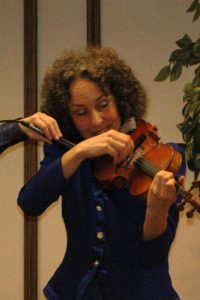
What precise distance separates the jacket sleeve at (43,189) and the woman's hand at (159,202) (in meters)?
0.21

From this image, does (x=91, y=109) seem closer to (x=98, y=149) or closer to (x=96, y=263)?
(x=98, y=149)

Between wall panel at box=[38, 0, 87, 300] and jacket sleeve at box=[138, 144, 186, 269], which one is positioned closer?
jacket sleeve at box=[138, 144, 186, 269]

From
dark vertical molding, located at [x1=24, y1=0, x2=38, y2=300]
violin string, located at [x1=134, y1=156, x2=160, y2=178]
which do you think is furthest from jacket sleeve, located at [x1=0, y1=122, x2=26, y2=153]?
dark vertical molding, located at [x1=24, y1=0, x2=38, y2=300]

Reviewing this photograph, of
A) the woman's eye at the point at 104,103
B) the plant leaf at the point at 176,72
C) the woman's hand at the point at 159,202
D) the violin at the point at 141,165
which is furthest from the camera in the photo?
the plant leaf at the point at 176,72

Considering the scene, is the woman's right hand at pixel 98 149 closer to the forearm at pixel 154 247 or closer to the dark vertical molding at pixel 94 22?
the forearm at pixel 154 247

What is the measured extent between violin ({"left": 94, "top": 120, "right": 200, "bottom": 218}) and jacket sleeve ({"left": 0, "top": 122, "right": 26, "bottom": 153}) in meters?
0.22

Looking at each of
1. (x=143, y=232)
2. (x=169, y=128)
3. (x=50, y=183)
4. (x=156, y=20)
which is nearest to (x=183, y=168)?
(x=143, y=232)

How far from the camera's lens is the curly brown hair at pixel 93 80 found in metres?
1.27

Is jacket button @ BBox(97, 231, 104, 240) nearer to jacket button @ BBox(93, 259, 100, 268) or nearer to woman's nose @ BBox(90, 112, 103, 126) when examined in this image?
jacket button @ BBox(93, 259, 100, 268)

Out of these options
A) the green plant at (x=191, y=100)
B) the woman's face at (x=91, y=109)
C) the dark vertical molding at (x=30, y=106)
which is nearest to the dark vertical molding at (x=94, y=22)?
the dark vertical molding at (x=30, y=106)

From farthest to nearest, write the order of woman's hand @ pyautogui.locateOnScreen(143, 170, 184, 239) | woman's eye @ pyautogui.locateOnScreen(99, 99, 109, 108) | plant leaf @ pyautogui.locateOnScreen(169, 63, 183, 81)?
plant leaf @ pyautogui.locateOnScreen(169, 63, 183, 81) < woman's eye @ pyautogui.locateOnScreen(99, 99, 109, 108) < woman's hand @ pyautogui.locateOnScreen(143, 170, 184, 239)

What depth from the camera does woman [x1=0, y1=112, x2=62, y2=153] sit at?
1.20 metres

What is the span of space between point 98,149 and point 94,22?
1.31 metres

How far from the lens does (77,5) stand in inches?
90.0
